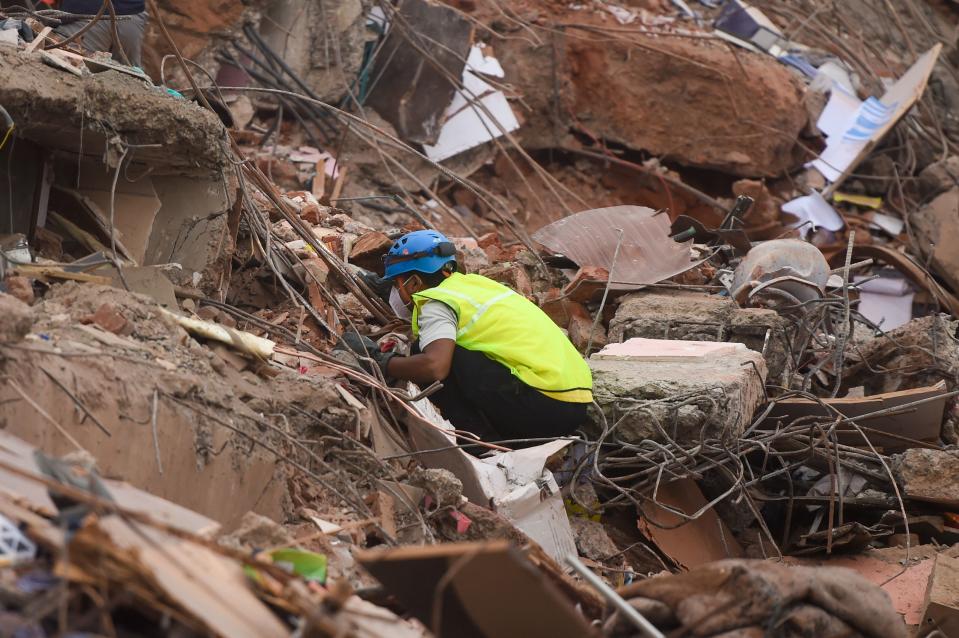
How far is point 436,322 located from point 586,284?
6.95 ft

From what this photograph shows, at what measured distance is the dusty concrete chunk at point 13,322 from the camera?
308cm

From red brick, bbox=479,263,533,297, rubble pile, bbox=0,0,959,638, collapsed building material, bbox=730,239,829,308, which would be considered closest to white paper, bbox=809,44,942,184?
rubble pile, bbox=0,0,959,638

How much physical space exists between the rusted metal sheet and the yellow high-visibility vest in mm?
1920

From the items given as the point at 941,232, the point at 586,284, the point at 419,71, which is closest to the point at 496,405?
the point at 586,284

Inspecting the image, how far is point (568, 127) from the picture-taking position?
11.7 m

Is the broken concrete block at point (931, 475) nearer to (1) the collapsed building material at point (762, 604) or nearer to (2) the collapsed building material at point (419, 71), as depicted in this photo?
(1) the collapsed building material at point (762, 604)

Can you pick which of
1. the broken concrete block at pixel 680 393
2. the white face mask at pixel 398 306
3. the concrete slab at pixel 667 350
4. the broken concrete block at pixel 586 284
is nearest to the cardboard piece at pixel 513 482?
the broken concrete block at pixel 680 393

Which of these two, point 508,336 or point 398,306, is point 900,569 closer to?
point 508,336

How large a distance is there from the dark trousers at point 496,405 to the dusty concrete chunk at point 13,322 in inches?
94.4

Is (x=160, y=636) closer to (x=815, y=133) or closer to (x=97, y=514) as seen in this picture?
(x=97, y=514)

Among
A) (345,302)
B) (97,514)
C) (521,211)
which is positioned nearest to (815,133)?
(521,211)

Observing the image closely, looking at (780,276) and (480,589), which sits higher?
(480,589)

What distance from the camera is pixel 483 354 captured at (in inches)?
205

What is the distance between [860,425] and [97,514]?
15.8 ft
